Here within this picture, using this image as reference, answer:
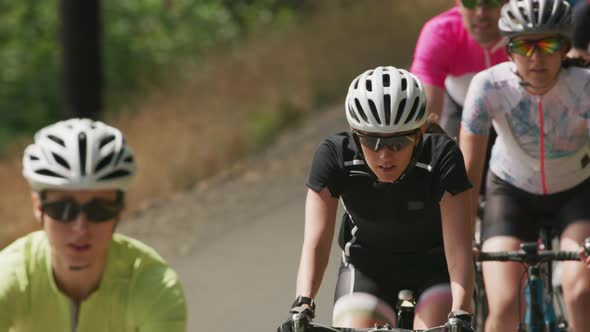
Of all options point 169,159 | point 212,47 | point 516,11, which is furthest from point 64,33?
point 516,11

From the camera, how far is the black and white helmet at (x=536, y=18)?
6.60 meters

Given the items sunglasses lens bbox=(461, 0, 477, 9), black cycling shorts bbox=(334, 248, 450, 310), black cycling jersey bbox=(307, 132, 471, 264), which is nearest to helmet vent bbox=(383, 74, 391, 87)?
black cycling jersey bbox=(307, 132, 471, 264)

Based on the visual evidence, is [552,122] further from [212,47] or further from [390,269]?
[212,47]

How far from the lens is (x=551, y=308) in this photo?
683 centimetres

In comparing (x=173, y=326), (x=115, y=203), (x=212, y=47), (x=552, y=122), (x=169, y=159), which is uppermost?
(x=212, y=47)

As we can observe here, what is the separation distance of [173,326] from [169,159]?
9103mm

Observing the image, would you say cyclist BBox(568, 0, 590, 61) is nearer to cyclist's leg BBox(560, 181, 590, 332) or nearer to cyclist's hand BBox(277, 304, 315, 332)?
cyclist's leg BBox(560, 181, 590, 332)

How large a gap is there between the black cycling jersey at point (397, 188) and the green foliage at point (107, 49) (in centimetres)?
1240

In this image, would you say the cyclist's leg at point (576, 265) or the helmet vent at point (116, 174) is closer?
the helmet vent at point (116, 174)

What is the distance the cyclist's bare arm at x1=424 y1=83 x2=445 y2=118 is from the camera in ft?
24.9

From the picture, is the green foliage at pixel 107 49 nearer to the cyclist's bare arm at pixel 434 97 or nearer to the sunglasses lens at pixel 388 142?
the cyclist's bare arm at pixel 434 97

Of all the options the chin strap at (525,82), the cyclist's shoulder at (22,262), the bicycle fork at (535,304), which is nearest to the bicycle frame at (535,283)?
the bicycle fork at (535,304)

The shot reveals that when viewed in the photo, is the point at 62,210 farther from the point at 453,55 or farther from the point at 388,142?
the point at 453,55

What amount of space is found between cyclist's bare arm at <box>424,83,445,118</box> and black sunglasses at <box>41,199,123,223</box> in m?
3.31
